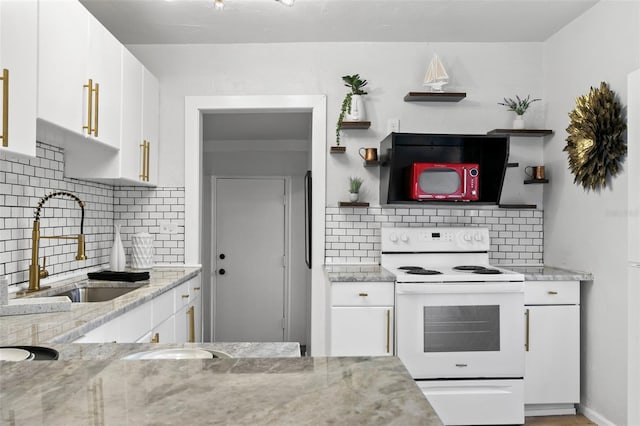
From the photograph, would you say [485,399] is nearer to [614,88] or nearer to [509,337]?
[509,337]

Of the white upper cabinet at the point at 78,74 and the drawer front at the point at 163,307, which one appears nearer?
the white upper cabinet at the point at 78,74

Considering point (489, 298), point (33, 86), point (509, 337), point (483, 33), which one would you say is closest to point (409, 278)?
point (489, 298)

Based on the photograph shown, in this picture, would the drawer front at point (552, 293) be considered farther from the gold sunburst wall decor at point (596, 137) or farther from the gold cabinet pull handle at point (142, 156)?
the gold cabinet pull handle at point (142, 156)

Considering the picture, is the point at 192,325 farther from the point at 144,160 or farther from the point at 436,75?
the point at 436,75

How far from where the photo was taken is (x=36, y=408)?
619 millimetres

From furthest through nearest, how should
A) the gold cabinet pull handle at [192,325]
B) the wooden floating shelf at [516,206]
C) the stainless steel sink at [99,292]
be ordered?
the wooden floating shelf at [516,206], the gold cabinet pull handle at [192,325], the stainless steel sink at [99,292]

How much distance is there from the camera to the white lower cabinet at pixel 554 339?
10.2 ft

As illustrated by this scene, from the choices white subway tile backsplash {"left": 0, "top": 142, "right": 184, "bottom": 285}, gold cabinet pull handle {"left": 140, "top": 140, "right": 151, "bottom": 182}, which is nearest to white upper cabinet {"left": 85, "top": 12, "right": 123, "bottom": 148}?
white subway tile backsplash {"left": 0, "top": 142, "right": 184, "bottom": 285}

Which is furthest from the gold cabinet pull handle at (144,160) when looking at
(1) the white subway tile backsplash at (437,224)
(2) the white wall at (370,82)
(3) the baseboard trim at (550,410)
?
(3) the baseboard trim at (550,410)

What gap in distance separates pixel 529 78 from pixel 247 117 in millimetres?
2534

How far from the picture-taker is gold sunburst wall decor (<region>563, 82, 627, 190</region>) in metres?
2.78

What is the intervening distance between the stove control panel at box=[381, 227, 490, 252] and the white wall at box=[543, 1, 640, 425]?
0.54 m

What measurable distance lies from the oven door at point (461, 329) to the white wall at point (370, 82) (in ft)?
3.11

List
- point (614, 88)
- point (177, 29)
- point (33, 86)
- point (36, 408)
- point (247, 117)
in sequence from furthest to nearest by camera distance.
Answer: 1. point (247, 117)
2. point (177, 29)
3. point (614, 88)
4. point (33, 86)
5. point (36, 408)
